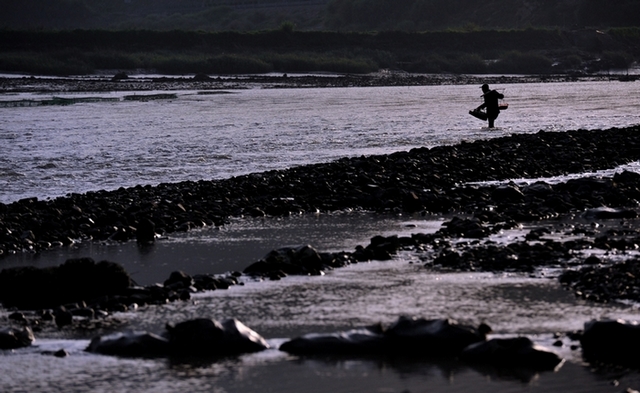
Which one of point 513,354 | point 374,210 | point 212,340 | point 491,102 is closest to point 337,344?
point 212,340

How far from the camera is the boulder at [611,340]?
9211 mm

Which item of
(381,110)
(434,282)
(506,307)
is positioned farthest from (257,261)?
(381,110)

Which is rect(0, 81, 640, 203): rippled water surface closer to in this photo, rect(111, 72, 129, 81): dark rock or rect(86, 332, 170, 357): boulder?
rect(86, 332, 170, 357): boulder

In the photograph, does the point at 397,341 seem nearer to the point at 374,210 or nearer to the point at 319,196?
the point at 374,210

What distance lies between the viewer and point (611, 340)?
30.7ft

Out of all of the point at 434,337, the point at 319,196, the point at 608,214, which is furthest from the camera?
the point at 319,196

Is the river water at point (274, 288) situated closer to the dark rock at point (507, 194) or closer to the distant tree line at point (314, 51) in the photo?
the dark rock at point (507, 194)

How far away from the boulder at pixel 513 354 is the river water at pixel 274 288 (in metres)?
0.18

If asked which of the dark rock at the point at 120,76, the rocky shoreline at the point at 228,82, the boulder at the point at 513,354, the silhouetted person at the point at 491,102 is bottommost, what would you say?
the boulder at the point at 513,354

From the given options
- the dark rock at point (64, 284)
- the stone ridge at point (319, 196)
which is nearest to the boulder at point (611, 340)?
the dark rock at point (64, 284)

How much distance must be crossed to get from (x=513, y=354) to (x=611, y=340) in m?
0.89

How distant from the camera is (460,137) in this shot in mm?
33469

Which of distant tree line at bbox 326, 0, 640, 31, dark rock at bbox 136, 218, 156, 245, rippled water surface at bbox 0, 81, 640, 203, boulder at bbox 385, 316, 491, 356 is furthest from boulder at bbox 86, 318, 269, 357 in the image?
distant tree line at bbox 326, 0, 640, 31

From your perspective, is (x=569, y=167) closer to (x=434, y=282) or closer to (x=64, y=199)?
(x=64, y=199)
